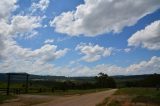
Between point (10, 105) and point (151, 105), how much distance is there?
38.5 feet

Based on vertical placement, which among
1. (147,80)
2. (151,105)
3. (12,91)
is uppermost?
(147,80)

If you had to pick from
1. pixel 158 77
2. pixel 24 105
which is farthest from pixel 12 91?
pixel 158 77

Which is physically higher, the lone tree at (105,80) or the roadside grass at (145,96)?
the lone tree at (105,80)

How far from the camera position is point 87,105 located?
28078mm

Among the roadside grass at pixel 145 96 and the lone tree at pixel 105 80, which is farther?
the lone tree at pixel 105 80

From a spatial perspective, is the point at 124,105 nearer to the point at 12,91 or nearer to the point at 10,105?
the point at 10,105

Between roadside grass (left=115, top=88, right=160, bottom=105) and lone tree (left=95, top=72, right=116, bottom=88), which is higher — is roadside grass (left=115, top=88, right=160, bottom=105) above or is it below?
below

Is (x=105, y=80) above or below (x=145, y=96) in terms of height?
above

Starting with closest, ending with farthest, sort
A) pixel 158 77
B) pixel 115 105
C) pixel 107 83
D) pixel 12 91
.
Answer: pixel 115 105 → pixel 12 91 → pixel 158 77 → pixel 107 83

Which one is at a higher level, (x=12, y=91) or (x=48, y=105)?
(x=12, y=91)

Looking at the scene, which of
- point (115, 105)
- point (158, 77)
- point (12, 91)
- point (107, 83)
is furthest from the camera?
point (107, 83)

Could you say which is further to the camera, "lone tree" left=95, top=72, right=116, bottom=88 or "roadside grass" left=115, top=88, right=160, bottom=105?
"lone tree" left=95, top=72, right=116, bottom=88

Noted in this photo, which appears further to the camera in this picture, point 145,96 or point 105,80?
point 105,80

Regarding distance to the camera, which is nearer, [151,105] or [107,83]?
[151,105]
